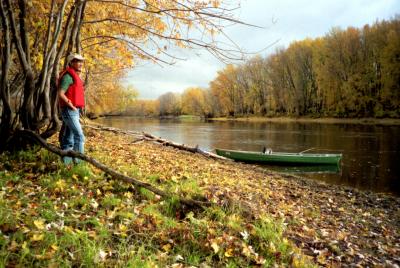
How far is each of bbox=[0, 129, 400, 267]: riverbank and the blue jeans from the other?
1.47 feet

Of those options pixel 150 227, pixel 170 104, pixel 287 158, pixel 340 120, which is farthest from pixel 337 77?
pixel 170 104

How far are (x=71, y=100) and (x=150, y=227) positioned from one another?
3.65 meters

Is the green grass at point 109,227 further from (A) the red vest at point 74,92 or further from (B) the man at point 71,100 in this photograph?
(A) the red vest at point 74,92

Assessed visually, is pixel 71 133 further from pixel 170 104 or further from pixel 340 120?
pixel 170 104

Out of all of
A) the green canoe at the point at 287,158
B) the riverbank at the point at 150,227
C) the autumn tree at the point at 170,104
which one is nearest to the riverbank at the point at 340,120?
the green canoe at the point at 287,158

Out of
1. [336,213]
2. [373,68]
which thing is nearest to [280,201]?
[336,213]

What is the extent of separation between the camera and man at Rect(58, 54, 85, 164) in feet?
21.5

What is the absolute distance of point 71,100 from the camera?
22.2ft

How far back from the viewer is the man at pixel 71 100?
21.5ft

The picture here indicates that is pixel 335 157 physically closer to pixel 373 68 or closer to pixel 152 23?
pixel 152 23

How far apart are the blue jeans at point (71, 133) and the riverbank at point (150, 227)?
45cm

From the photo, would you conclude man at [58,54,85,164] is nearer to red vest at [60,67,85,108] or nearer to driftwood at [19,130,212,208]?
red vest at [60,67,85,108]

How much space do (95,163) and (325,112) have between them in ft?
219

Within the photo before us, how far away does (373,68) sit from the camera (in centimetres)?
5881
